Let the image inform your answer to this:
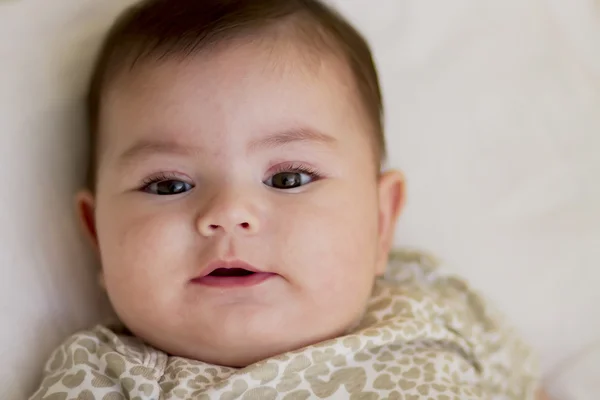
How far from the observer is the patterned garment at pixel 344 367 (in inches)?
37.1

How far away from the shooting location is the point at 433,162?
1313 mm

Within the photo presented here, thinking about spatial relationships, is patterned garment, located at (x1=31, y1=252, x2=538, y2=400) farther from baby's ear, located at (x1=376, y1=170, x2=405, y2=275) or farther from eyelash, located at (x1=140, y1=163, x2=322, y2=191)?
eyelash, located at (x1=140, y1=163, x2=322, y2=191)

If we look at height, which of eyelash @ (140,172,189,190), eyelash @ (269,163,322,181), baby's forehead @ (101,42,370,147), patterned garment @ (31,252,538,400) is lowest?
patterned garment @ (31,252,538,400)

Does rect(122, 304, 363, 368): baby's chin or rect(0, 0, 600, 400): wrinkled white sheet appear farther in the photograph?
rect(0, 0, 600, 400): wrinkled white sheet

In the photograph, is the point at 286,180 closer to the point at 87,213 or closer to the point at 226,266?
the point at 226,266

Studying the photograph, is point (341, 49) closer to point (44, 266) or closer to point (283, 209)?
point (283, 209)

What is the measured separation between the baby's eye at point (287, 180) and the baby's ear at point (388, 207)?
0.19m

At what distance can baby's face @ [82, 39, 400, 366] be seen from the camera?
0.94 meters

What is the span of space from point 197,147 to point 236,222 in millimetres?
125

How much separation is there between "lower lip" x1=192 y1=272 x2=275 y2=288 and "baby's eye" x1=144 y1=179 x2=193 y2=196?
0.14m

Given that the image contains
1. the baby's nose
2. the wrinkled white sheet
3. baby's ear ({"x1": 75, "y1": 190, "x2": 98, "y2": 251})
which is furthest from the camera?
the wrinkled white sheet

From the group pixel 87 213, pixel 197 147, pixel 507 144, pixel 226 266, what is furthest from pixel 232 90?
pixel 507 144

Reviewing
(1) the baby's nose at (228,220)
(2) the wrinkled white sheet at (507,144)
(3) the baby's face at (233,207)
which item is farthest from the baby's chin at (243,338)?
(2) the wrinkled white sheet at (507,144)

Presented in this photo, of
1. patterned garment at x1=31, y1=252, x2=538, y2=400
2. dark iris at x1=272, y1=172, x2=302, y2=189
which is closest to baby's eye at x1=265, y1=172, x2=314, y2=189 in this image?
dark iris at x1=272, y1=172, x2=302, y2=189
